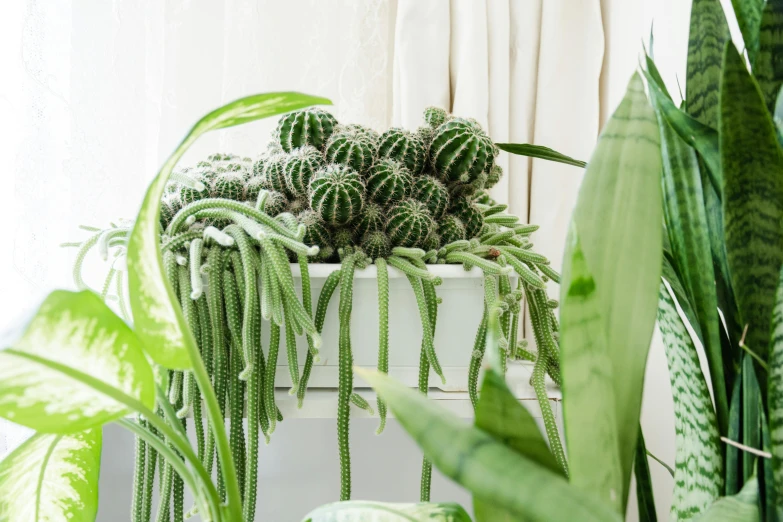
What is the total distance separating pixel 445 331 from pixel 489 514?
391 mm

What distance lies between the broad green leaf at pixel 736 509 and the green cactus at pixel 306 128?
0.53 meters

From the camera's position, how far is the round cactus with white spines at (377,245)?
1.94ft

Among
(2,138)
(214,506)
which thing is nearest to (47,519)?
(214,506)

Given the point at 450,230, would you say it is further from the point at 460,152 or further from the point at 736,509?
the point at 736,509

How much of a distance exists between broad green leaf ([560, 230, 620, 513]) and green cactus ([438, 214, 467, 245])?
1.40 ft

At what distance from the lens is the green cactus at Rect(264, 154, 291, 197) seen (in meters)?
0.62

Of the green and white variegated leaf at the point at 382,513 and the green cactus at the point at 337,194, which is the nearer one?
the green and white variegated leaf at the point at 382,513

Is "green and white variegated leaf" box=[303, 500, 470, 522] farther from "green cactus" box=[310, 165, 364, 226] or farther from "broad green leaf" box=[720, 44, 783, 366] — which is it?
"green cactus" box=[310, 165, 364, 226]

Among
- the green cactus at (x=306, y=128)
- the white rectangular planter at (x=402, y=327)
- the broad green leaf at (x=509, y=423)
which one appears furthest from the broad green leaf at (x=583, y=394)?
the green cactus at (x=306, y=128)

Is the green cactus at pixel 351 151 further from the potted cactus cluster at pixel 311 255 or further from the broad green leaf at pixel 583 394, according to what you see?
the broad green leaf at pixel 583 394

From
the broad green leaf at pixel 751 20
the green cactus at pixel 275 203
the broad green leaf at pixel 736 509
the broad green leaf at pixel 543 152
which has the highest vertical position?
the broad green leaf at pixel 751 20

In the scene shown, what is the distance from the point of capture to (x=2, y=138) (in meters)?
1.01

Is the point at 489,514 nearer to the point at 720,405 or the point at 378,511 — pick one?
the point at 378,511

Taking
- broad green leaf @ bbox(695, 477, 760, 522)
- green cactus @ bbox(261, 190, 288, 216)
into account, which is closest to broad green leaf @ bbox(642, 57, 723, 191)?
broad green leaf @ bbox(695, 477, 760, 522)
